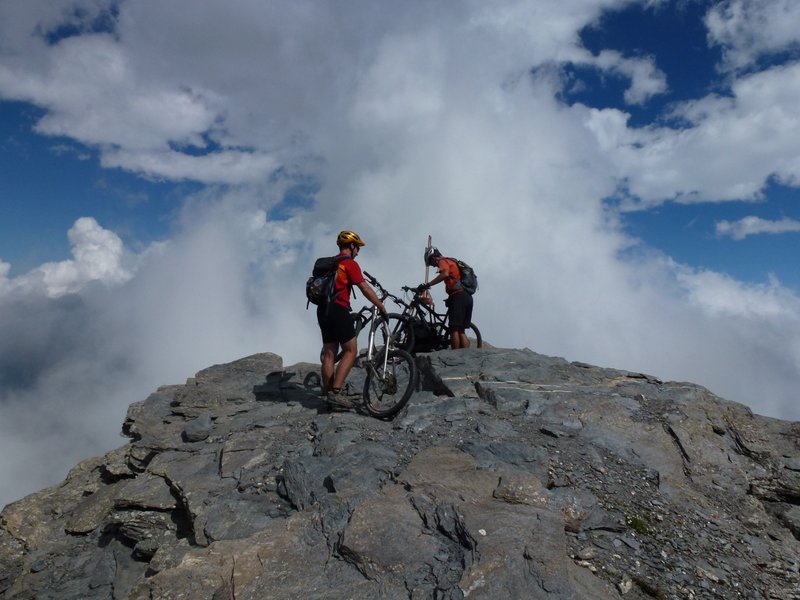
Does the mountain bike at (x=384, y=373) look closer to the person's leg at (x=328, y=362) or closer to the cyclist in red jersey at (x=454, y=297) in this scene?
the person's leg at (x=328, y=362)

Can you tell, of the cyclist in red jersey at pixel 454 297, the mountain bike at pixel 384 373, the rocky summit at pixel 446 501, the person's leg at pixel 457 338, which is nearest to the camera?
the rocky summit at pixel 446 501

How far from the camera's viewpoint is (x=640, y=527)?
6.59 meters

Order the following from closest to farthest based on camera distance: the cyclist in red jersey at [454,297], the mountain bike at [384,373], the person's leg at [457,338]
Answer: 1. the mountain bike at [384,373]
2. the cyclist in red jersey at [454,297]
3. the person's leg at [457,338]

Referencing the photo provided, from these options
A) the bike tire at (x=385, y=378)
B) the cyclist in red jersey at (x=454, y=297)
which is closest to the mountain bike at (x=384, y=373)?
the bike tire at (x=385, y=378)

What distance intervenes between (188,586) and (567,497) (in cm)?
459

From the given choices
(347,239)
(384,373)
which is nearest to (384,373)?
(384,373)

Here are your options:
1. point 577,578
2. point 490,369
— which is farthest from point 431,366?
point 577,578

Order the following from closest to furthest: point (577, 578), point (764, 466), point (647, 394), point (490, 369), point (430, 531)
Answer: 1. point (577, 578)
2. point (430, 531)
3. point (764, 466)
4. point (647, 394)
5. point (490, 369)

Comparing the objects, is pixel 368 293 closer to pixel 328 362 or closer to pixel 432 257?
pixel 328 362

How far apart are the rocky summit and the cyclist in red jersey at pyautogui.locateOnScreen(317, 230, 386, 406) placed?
2.33 ft

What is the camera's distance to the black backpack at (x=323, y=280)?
1045 cm

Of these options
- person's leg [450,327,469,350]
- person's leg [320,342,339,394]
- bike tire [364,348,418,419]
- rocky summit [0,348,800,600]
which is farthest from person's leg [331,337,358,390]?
person's leg [450,327,469,350]

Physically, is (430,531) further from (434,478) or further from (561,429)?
(561,429)

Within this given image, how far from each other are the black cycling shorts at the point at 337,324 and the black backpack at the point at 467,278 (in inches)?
198
